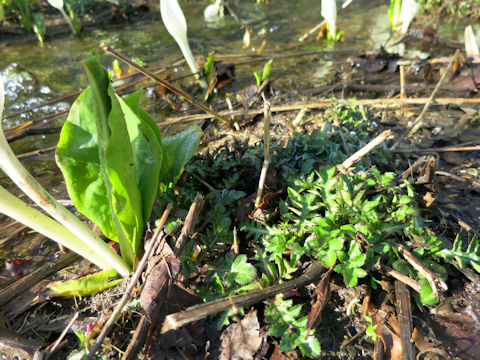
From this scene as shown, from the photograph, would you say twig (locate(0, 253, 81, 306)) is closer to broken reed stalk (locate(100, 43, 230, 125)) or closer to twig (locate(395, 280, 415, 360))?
broken reed stalk (locate(100, 43, 230, 125))

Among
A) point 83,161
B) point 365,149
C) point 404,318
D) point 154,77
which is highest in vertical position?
point 154,77

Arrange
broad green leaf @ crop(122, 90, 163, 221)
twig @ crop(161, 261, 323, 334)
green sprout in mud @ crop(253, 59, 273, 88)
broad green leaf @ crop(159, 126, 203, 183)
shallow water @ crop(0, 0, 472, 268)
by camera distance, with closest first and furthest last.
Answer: twig @ crop(161, 261, 323, 334) → broad green leaf @ crop(122, 90, 163, 221) → broad green leaf @ crop(159, 126, 203, 183) → green sprout in mud @ crop(253, 59, 273, 88) → shallow water @ crop(0, 0, 472, 268)

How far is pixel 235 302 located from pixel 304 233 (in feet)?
1.17

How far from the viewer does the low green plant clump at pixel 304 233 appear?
37.6 inches

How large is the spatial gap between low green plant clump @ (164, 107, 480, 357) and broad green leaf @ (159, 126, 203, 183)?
0.06m

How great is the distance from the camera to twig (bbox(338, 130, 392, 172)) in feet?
3.11

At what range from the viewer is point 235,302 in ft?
2.76

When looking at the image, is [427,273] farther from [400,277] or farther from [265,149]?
[265,149]

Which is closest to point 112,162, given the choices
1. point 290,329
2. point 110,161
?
point 110,161

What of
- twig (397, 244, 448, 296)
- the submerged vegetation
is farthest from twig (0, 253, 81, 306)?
twig (397, 244, 448, 296)

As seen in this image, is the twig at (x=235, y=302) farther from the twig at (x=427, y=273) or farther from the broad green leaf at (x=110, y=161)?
the broad green leaf at (x=110, y=161)

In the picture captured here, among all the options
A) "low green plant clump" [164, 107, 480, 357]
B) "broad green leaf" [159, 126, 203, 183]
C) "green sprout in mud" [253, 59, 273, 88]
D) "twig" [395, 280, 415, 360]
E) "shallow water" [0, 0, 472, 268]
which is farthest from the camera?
"shallow water" [0, 0, 472, 268]

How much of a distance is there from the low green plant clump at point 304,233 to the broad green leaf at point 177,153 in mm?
61

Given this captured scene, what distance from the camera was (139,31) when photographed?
188 inches
